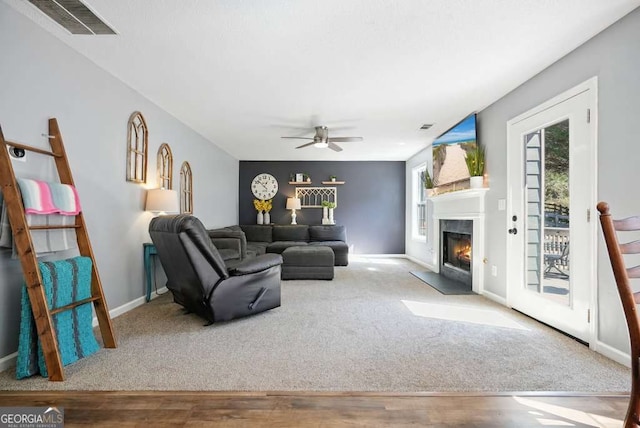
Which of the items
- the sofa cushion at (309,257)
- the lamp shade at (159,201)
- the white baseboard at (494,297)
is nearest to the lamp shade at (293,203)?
the sofa cushion at (309,257)

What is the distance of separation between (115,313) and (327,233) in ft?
14.4

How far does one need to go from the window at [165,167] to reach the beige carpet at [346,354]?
1519 mm

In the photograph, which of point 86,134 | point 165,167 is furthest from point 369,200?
point 86,134

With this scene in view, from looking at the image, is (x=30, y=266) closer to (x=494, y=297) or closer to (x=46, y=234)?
(x=46, y=234)

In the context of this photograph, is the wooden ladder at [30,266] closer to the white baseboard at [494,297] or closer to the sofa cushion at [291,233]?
the white baseboard at [494,297]

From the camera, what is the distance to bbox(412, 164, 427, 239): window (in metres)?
6.78

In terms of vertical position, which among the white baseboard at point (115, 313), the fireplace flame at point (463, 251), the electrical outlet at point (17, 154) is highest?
the electrical outlet at point (17, 154)

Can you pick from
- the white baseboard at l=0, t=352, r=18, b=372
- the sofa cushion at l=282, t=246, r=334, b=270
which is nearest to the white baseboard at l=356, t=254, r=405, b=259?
the sofa cushion at l=282, t=246, r=334, b=270

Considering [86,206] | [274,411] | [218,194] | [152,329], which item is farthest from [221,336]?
[218,194]

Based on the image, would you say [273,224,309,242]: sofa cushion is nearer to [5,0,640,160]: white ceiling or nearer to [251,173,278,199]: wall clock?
[251,173,278,199]: wall clock

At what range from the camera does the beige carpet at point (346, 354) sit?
1.90 meters

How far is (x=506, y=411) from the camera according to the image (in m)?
1.62

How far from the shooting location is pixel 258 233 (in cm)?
699

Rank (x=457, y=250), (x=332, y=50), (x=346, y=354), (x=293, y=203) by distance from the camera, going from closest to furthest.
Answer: (x=346, y=354) < (x=332, y=50) < (x=457, y=250) < (x=293, y=203)
